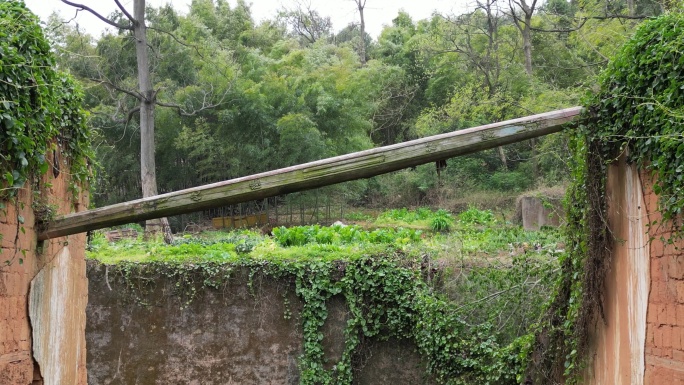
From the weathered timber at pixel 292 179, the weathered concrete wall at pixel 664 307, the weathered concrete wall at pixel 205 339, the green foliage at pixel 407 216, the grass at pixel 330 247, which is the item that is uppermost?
the green foliage at pixel 407 216

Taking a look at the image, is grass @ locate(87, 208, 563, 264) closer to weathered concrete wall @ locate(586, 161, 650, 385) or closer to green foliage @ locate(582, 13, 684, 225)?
weathered concrete wall @ locate(586, 161, 650, 385)

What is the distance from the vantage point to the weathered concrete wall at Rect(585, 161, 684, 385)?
12.1ft

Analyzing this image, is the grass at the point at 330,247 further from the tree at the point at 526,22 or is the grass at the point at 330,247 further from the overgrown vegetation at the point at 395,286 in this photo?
the tree at the point at 526,22

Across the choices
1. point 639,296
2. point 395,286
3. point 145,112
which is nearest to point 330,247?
point 395,286

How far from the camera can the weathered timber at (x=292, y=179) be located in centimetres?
398

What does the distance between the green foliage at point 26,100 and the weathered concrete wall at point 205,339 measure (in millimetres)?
5944

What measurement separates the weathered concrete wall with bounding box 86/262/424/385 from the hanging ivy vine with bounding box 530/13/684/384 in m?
4.79

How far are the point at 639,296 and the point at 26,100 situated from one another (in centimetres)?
370

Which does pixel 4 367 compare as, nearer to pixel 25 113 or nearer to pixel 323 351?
pixel 25 113

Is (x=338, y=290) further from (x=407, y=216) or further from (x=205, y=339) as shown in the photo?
(x=407, y=216)

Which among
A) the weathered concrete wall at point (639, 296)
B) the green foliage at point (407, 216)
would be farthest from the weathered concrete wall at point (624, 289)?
the green foliage at point (407, 216)

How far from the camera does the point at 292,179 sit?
3.98 meters

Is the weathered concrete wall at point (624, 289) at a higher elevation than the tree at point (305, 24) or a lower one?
lower

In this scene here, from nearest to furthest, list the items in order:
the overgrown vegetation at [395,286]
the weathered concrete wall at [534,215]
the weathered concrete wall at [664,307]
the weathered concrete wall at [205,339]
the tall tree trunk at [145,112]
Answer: the weathered concrete wall at [664,307] < the overgrown vegetation at [395,286] < the weathered concrete wall at [205,339] < the weathered concrete wall at [534,215] < the tall tree trunk at [145,112]
